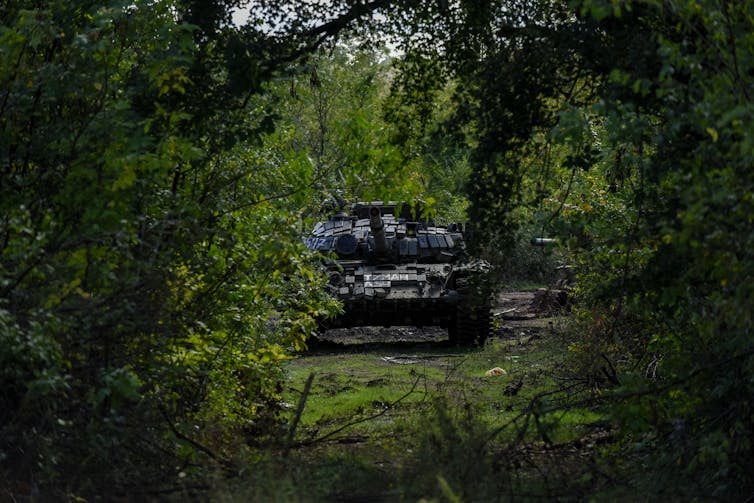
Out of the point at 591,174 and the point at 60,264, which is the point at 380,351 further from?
the point at 60,264

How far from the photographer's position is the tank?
18.5 metres

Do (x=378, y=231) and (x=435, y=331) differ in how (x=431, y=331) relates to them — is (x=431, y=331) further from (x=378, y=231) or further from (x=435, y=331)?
(x=378, y=231)

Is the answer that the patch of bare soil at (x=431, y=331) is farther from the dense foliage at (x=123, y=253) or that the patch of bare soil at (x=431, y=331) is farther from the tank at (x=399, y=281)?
the dense foliage at (x=123, y=253)

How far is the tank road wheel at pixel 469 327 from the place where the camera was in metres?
18.5

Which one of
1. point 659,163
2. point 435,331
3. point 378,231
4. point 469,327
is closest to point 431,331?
point 435,331

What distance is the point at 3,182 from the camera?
7.11 m

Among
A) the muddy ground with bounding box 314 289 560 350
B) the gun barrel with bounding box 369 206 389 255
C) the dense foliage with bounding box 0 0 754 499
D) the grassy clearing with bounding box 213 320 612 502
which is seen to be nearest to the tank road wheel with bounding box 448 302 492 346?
the muddy ground with bounding box 314 289 560 350

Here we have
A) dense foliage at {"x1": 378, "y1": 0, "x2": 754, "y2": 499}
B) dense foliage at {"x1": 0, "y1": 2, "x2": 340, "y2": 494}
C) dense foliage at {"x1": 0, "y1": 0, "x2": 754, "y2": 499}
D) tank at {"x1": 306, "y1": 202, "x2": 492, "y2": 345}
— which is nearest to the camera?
dense foliage at {"x1": 378, "y1": 0, "x2": 754, "y2": 499}

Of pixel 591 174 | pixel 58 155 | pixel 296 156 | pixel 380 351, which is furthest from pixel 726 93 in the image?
pixel 380 351

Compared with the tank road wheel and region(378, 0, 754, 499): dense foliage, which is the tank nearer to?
the tank road wheel

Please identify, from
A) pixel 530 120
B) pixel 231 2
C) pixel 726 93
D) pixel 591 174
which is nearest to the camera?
pixel 726 93

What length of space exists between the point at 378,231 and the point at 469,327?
93.8 inches

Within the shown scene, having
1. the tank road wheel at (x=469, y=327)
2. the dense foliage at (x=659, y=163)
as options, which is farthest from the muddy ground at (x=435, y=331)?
the dense foliage at (x=659, y=163)

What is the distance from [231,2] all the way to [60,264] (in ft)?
11.5
